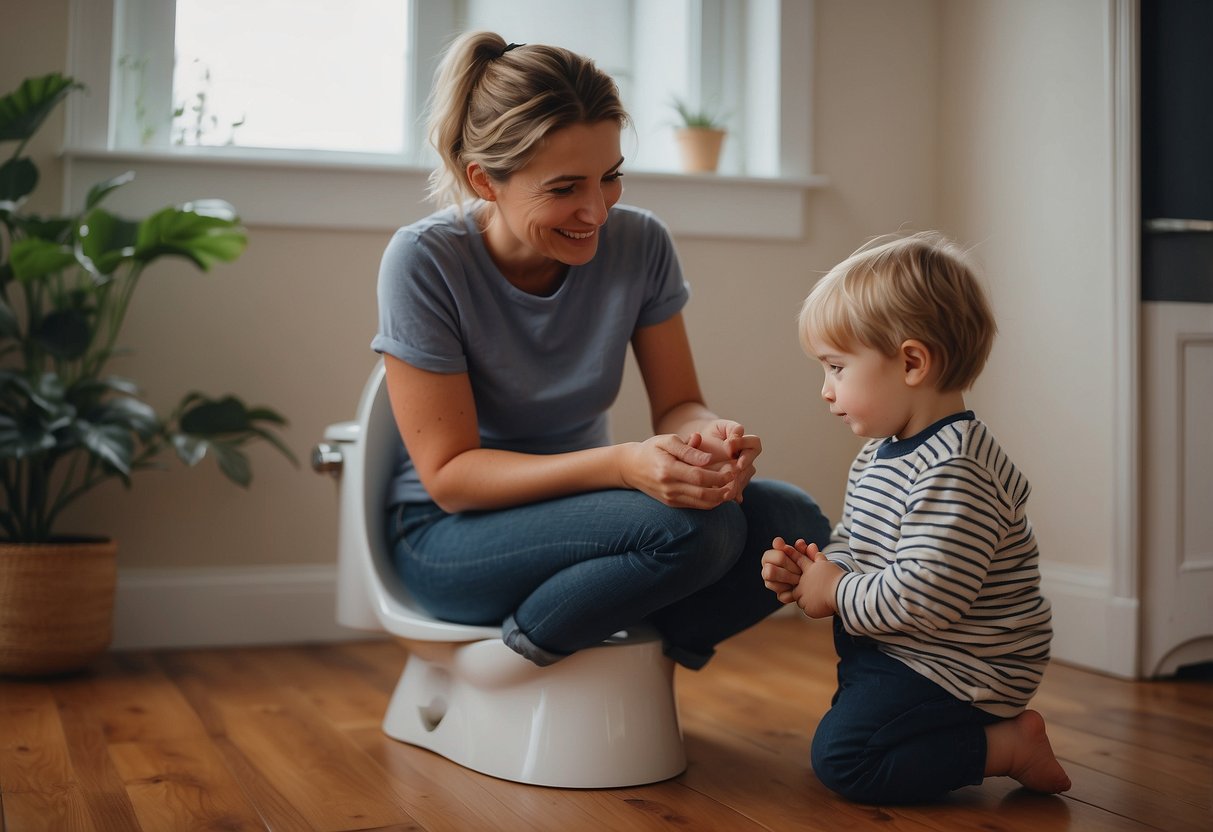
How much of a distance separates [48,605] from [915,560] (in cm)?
144

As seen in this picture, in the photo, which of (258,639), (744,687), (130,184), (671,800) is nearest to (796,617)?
(744,687)

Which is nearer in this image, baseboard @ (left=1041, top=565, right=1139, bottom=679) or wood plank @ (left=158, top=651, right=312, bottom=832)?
wood plank @ (left=158, top=651, right=312, bottom=832)

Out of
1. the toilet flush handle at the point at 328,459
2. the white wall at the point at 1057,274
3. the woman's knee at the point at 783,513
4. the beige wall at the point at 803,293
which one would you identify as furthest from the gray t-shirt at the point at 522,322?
the white wall at the point at 1057,274

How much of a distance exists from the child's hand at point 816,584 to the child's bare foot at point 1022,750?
25 cm

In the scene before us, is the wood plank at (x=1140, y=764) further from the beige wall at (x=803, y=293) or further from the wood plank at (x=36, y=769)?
the wood plank at (x=36, y=769)

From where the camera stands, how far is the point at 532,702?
1.49 meters

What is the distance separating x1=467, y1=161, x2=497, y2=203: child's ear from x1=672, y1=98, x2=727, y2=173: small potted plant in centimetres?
120

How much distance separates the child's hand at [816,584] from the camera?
1394mm

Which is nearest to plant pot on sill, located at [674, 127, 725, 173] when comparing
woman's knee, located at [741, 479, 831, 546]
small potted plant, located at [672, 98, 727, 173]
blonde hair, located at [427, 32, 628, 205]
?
small potted plant, located at [672, 98, 727, 173]

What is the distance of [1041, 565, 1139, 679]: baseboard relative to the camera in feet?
7.06

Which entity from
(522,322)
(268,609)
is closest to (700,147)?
(522,322)

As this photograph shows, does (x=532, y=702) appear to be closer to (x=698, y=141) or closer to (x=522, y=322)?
(x=522, y=322)

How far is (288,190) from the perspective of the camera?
2.37 metres

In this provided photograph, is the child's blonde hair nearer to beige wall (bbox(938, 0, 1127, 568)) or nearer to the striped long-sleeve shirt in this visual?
the striped long-sleeve shirt
